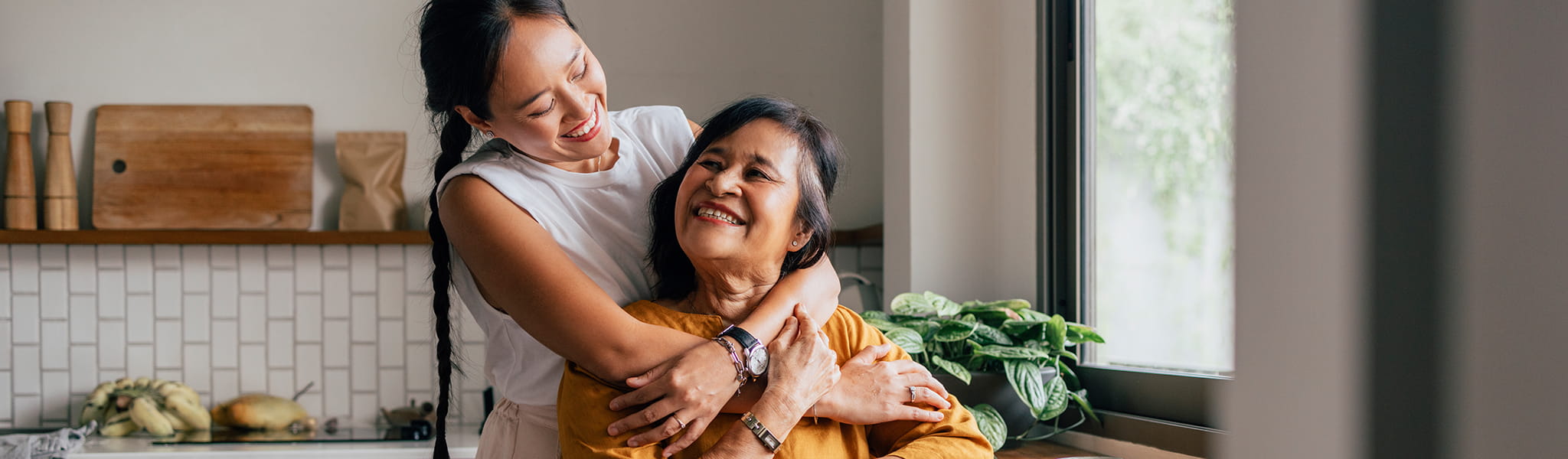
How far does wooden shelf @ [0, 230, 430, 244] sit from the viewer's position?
2693mm

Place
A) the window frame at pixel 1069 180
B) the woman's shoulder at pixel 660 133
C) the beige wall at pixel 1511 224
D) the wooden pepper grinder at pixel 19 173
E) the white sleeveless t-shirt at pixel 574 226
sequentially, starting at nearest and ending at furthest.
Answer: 1. the beige wall at pixel 1511 224
2. the white sleeveless t-shirt at pixel 574 226
3. the woman's shoulder at pixel 660 133
4. the window frame at pixel 1069 180
5. the wooden pepper grinder at pixel 19 173

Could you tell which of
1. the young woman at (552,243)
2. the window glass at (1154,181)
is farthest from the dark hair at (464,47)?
the window glass at (1154,181)

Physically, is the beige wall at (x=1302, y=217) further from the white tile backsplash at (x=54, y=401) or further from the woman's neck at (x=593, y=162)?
the white tile backsplash at (x=54, y=401)

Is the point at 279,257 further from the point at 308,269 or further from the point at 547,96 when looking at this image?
the point at 547,96

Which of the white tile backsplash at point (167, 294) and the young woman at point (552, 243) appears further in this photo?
the white tile backsplash at point (167, 294)

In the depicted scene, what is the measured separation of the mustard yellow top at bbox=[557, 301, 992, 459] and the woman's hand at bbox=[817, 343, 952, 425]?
0.02m

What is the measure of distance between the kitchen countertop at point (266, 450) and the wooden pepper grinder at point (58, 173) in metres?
0.62

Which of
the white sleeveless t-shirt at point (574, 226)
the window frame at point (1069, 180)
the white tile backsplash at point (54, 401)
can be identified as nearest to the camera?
the white sleeveless t-shirt at point (574, 226)

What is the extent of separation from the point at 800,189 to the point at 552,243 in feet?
0.89

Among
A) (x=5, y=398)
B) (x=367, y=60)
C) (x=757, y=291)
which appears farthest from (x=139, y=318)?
(x=757, y=291)

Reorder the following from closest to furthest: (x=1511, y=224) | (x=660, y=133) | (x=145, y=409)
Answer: (x=1511, y=224) → (x=660, y=133) → (x=145, y=409)

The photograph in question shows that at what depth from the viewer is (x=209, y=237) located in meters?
2.76

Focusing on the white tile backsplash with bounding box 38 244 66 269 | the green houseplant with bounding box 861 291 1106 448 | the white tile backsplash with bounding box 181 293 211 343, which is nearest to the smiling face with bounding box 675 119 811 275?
the green houseplant with bounding box 861 291 1106 448

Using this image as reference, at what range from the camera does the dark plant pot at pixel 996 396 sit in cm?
168
